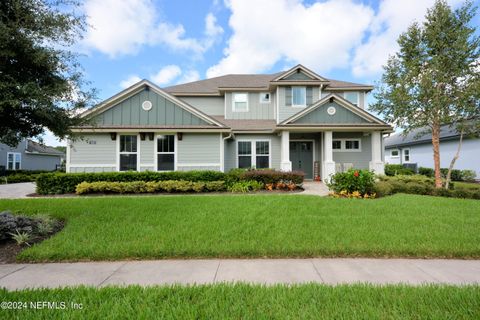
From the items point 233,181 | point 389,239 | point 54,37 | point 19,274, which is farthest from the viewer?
point 233,181

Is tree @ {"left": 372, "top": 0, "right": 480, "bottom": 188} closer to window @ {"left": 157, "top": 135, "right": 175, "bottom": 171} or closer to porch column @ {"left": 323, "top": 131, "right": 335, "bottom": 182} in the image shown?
porch column @ {"left": 323, "top": 131, "right": 335, "bottom": 182}

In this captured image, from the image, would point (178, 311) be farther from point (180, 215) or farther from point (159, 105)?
point (159, 105)

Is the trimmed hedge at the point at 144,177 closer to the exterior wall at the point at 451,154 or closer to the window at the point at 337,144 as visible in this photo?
the window at the point at 337,144

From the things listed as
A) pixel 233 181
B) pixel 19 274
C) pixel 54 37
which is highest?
pixel 54 37

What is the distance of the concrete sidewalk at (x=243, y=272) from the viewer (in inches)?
124

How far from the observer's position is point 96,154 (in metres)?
12.4

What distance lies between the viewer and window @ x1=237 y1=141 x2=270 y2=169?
49.5 feet

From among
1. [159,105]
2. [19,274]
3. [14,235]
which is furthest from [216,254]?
[159,105]

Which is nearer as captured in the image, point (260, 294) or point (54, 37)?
point (260, 294)

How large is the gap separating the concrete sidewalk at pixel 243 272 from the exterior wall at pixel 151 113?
9.49 metres

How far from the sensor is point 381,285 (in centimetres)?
293

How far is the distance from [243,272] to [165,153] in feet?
33.5

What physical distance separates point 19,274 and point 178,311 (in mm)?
2866

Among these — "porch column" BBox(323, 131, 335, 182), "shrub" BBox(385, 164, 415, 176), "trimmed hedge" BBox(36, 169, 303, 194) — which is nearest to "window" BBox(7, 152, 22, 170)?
"trimmed hedge" BBox(36, 169, 303, 194)
